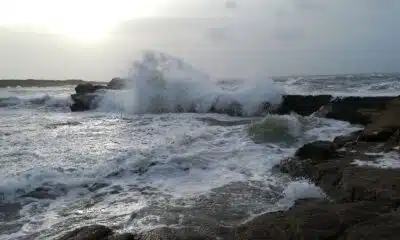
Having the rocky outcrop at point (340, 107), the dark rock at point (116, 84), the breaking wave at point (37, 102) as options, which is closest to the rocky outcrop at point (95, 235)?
the rocky outcrop at point (340, 107)

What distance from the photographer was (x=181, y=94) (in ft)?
61.0

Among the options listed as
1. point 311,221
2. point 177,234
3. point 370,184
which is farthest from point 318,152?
point 177,234

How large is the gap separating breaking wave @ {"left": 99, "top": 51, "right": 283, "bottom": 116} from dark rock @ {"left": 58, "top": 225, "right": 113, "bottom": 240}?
12075mm

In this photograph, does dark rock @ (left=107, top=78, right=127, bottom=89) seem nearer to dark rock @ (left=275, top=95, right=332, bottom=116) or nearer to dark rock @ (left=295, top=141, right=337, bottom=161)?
dark rock @ (left=275, top=95, right=332, bottom=116)

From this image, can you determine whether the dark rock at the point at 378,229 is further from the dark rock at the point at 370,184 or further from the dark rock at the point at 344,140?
the dark rock at the point at 344,140

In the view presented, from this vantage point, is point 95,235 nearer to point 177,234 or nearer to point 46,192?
point 177,234

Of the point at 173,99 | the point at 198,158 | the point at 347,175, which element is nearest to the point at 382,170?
the point at 347,175

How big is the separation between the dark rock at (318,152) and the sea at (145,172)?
0.44 metres

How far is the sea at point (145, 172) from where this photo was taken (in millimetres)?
5215

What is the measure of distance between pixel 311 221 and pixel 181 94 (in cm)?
1467

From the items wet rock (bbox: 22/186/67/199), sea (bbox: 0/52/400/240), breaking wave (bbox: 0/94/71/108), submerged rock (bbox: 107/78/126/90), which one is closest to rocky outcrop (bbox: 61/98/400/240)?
sea (bbox: 0/52/400/240)

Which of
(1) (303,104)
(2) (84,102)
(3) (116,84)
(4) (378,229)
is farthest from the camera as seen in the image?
(3) (116,84)

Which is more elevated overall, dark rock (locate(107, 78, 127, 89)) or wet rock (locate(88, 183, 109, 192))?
dark rock (locate(107, 78, 127, 89))

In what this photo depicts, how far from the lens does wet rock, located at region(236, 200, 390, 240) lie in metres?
3.95
